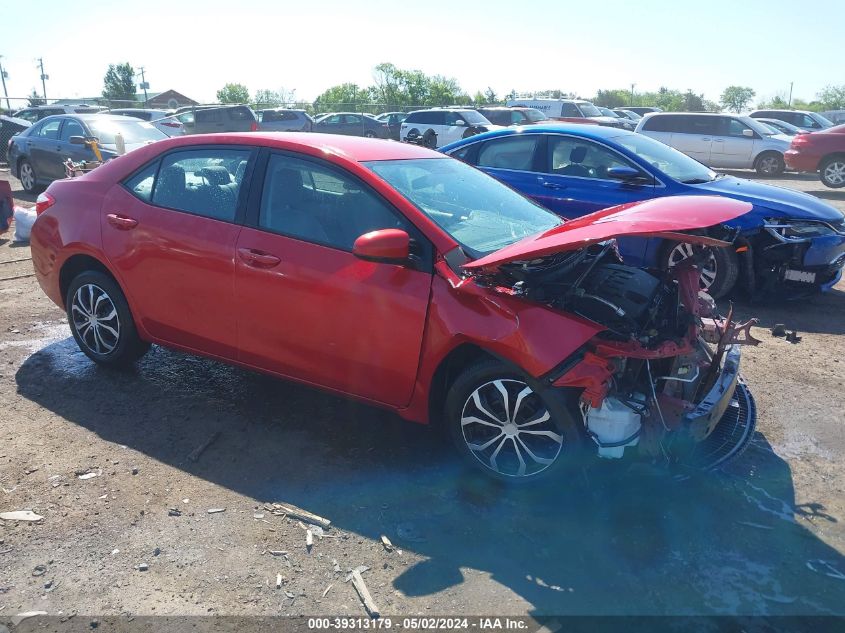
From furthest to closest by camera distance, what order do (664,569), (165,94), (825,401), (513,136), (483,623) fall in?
(165,94) < (513,136) < (825,401) < (664,569) < (483,623)

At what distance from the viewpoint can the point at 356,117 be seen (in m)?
28.9

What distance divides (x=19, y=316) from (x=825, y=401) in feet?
21.8

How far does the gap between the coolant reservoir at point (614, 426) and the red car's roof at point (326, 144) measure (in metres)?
1.96

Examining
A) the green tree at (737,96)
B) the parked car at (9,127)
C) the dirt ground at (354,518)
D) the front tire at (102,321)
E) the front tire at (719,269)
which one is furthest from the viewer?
the green tree at (737,96)

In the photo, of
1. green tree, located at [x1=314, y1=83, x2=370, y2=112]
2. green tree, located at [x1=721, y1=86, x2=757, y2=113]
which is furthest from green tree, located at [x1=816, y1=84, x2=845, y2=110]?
green tree, located at [x1=314, y1=83, x2=370, y2=112]

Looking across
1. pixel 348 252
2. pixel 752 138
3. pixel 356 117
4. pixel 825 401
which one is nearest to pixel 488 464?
pixel 348 252

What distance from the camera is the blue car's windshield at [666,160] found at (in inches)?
285

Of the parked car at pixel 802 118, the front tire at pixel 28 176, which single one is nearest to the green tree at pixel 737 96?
the parked car at pixel 802 118

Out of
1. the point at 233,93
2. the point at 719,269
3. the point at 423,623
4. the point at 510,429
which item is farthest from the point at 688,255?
the point at 233,93

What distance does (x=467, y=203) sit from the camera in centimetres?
425

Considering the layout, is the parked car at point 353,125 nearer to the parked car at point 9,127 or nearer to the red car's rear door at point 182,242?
the parked car at point 9,127

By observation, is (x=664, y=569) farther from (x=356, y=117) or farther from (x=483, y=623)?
(x=356, y=117)

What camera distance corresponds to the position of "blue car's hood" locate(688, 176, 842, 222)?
6742 mm

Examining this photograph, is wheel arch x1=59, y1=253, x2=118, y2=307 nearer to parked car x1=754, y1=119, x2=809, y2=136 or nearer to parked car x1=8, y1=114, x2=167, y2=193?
parked car x1=8, y1=114, x2=167, y2=193
